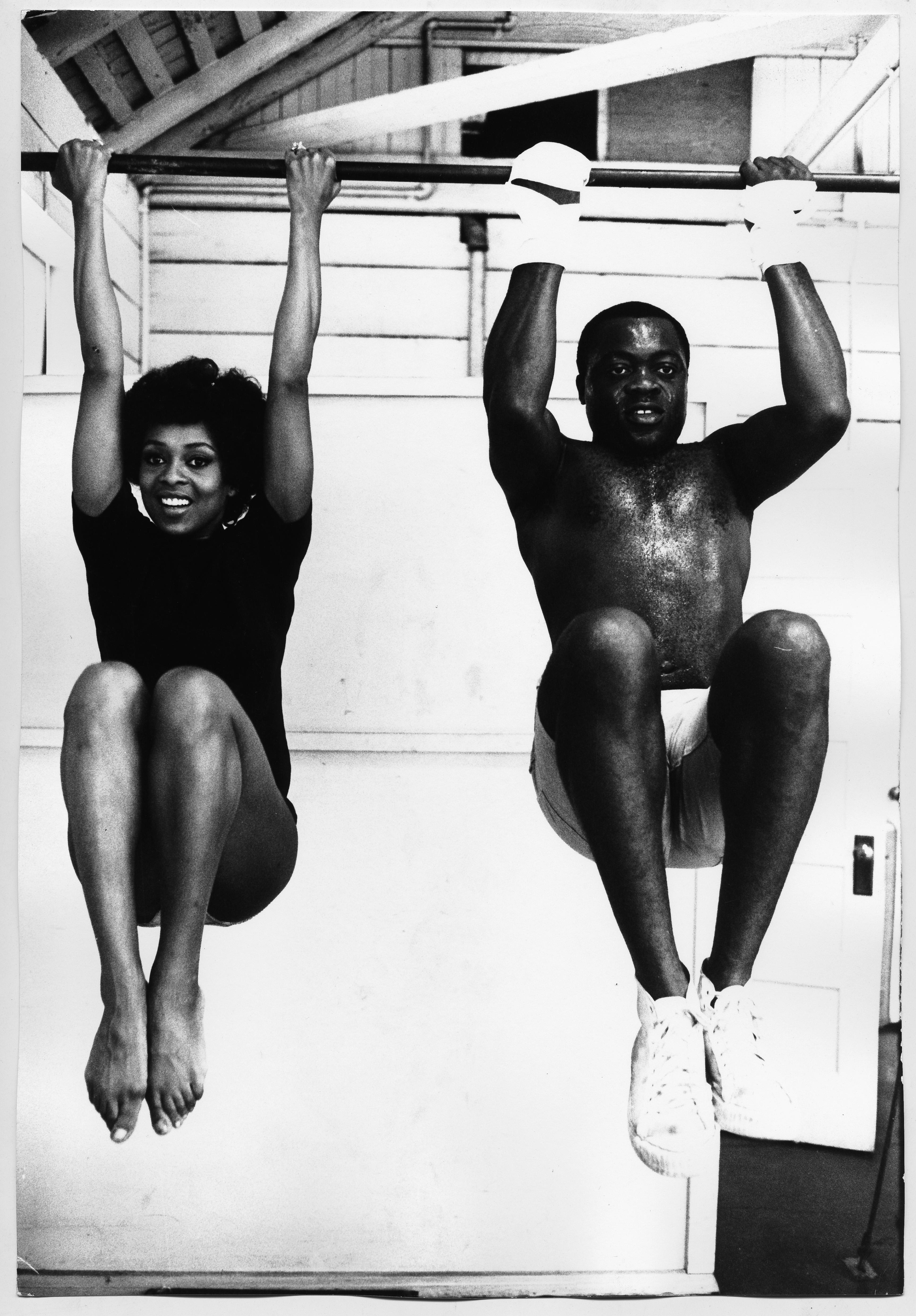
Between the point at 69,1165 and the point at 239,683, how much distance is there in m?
0.79

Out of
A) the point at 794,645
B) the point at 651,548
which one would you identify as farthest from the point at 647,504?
the point at 794,645

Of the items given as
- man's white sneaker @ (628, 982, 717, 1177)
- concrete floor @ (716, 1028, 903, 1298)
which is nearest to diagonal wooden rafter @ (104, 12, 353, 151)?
man's white sneaker @ (628, 982, 717, 1177)

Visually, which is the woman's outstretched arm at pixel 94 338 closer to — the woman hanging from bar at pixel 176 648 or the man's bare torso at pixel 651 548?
the woman hanging from bar at pixel 176 648

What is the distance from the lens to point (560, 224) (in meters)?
1.69

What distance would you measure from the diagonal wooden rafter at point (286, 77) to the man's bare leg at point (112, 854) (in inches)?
36.1

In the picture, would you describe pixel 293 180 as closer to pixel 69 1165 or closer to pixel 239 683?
pixel 239 683

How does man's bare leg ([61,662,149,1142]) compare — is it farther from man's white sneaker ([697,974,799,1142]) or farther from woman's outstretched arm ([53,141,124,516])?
man's white sneaker ([697,974,799,1142])

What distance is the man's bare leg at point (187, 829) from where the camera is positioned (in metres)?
1.56

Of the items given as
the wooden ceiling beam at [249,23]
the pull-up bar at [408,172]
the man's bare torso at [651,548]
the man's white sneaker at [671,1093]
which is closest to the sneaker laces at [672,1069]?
the man's white sneaker at [671,1093]

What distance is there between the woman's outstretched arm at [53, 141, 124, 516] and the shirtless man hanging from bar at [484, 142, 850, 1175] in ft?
1.81

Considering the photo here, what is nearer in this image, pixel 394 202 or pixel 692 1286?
pixel 692 1286

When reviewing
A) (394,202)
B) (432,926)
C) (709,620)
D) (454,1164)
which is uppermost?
(394,202)

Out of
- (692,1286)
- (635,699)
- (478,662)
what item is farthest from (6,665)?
(692,1286)

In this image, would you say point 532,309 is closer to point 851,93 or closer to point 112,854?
point 851,93
